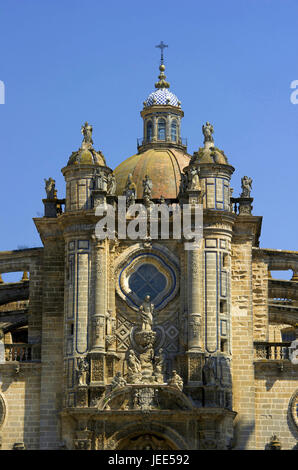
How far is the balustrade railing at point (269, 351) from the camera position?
57656mm

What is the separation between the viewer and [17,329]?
65938 mm

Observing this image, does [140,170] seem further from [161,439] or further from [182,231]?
[161,439]

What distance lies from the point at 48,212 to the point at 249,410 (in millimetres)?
11097

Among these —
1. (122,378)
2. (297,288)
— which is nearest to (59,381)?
(122,378)

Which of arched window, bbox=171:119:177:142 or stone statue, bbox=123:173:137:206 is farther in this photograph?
arched window, bbox=171:119:177:142

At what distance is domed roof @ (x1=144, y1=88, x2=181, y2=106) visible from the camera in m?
69.4

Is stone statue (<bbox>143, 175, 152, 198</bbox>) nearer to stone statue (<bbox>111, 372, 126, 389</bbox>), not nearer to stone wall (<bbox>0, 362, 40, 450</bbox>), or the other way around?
stone statue (<bbox>111, 372, 126, 389</bbox>)

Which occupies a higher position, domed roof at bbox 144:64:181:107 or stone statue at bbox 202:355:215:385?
domed roof at bbox 144:64:181:107

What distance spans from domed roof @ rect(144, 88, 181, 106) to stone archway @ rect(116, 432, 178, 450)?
19.0 meters

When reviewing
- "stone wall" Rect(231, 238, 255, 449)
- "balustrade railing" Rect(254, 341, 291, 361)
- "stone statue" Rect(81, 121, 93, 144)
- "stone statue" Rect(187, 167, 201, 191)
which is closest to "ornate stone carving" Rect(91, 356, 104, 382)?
"stone wall" Rect(231, 238, 255, 449)

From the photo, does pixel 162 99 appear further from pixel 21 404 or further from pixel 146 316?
pixel 21 404

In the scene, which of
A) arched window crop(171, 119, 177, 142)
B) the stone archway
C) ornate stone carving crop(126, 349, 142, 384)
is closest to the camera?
the stone archway

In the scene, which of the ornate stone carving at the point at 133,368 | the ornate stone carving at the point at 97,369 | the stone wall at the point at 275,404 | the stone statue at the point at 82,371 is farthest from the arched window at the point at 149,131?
the stone statue at the point at 82,371

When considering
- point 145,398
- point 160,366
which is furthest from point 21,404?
point 160,366
